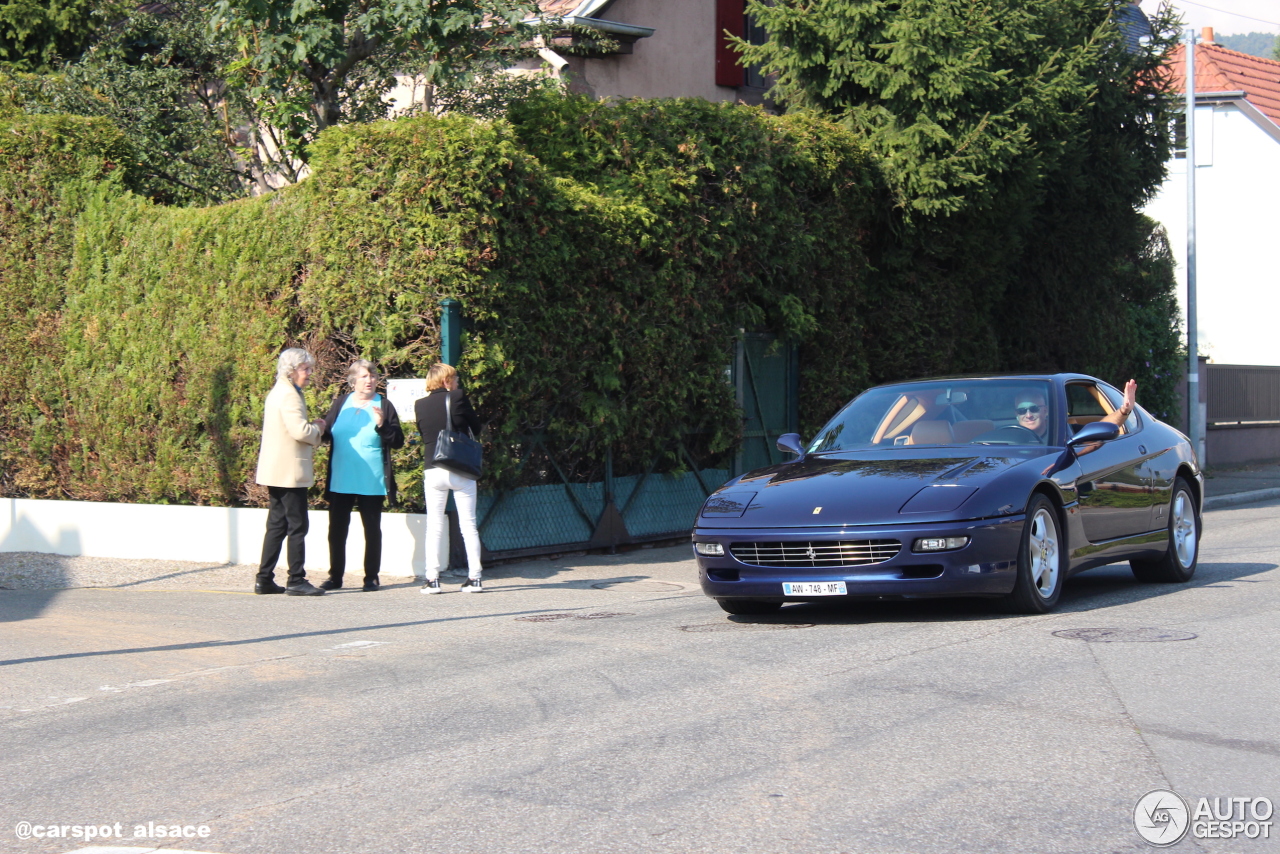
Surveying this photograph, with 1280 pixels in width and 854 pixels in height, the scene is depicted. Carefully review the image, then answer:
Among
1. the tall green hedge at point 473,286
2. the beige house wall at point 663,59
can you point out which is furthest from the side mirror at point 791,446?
the beige house wall at point 663,59

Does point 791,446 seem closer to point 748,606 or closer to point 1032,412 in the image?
point 748,606

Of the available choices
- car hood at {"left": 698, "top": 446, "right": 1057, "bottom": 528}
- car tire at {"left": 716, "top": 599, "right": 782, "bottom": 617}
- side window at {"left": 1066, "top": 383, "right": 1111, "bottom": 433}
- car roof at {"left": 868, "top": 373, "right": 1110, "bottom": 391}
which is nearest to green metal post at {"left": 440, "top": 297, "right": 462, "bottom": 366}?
car hood at {"left": 698, "top": 446, "right": 1057, "bottom": 528}

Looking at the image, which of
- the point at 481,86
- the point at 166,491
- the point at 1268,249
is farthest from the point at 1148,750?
the point at 1268,249

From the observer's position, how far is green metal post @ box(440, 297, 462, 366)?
37.4 feet

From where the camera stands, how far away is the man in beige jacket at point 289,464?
35.3 feet

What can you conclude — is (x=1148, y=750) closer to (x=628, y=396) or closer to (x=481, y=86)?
(x=628, y=396)

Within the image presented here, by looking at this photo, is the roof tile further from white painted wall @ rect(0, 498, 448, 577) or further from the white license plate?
the white license plate

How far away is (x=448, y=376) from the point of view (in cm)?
1084

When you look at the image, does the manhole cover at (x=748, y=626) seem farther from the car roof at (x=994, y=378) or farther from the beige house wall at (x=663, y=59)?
the beige house wall at (x=663, y=59)

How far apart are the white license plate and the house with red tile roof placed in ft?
99.4

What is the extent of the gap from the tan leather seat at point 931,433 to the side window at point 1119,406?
155 centimetres

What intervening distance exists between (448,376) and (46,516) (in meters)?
5.38

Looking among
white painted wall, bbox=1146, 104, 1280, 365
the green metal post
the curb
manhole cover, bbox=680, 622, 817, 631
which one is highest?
white painted wall, bbox=1146, 104, 1280, 365

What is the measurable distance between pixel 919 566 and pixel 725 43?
18994mm
